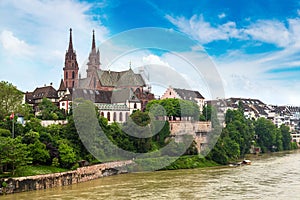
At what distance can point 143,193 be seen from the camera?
28.2m

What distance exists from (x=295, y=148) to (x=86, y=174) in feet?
172

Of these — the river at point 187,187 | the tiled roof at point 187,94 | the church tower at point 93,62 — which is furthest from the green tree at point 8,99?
the tiled roof at point 187,94

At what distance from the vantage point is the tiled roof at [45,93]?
58019 mm

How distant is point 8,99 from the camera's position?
41625mm

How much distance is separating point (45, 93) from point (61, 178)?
28.8 meters

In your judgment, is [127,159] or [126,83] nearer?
[127,159]

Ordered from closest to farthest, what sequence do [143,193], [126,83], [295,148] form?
[143,193], [126,83], [295,148]

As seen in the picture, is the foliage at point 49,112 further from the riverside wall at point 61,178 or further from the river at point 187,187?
the river at point 187,187

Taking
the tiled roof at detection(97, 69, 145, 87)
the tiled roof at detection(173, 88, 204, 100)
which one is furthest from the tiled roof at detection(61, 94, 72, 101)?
the tiled roof at detection(173, 88, 204, 100)

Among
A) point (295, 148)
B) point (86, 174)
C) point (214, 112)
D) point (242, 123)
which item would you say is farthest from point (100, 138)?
point (295, 148)

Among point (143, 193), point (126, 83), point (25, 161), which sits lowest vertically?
point (143, 193)

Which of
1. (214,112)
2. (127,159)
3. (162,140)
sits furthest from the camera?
(214,112)

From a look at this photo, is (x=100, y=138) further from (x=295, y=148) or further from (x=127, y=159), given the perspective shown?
(x=295, y=148)

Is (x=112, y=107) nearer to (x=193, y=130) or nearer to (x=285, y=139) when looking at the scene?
(x=193, y=130)
